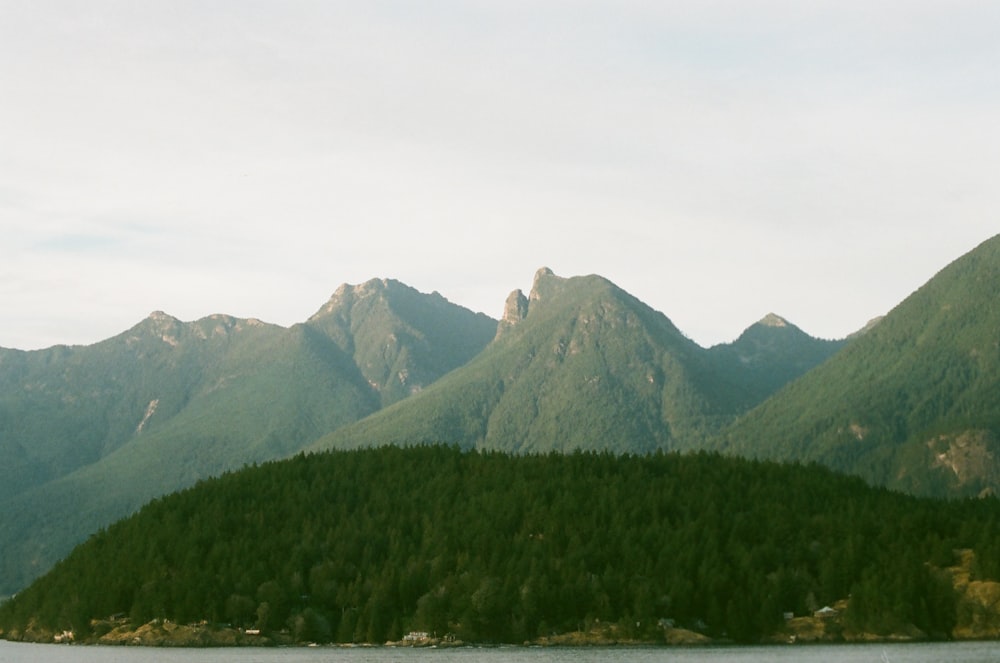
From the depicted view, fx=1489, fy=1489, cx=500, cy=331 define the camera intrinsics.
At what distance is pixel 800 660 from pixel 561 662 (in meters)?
31.5

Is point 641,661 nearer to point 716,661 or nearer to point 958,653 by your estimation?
point 716,661

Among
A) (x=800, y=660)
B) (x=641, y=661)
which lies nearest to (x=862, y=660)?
(x=800, y=660)

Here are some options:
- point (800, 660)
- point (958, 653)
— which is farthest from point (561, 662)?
point (958, 653)

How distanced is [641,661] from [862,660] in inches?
1142

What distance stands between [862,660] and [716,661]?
19.8 m

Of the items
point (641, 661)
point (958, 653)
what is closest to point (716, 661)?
point (641, 661)

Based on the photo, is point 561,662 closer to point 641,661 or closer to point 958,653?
point 641,661

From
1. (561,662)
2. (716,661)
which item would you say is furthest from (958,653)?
(561,662)

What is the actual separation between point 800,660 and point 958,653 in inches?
838

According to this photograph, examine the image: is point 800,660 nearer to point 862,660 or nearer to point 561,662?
point 862,660

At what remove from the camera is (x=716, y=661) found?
199 meters

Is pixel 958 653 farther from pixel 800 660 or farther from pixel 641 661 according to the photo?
pixel 641 661

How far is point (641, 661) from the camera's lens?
7849 inches

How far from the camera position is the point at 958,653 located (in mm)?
195875
